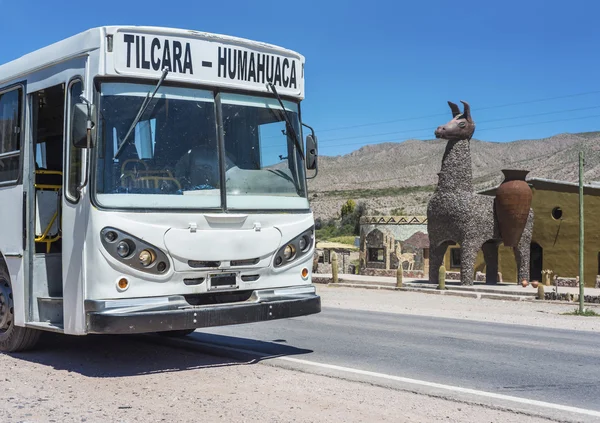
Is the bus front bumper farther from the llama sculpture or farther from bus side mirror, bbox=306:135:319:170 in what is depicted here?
the llama sculpture

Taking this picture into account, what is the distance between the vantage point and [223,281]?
823 centimetres

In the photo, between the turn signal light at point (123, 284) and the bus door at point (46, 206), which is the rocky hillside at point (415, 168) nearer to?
the bus door at point (46, 206)

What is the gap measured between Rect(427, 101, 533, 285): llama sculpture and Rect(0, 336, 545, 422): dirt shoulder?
1996cm

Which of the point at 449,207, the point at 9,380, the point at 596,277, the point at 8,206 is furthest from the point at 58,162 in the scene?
the point at 596,277

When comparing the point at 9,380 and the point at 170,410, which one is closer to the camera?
the point at 170,410

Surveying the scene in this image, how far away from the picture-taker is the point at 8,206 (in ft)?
30.2

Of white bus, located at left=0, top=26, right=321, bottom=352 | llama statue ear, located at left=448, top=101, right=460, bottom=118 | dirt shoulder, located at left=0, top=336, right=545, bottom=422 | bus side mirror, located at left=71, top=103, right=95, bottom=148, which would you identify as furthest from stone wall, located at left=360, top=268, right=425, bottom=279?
bus side mirror, located at left=71, top=103, right=95, bottom=148

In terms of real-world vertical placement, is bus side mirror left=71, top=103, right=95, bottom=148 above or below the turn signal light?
above

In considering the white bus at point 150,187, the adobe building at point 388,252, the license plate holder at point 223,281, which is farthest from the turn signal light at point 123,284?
the adobe building at point 388,252

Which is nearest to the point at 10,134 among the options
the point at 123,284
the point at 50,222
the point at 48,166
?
the point at 48,166

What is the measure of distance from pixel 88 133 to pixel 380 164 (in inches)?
5558

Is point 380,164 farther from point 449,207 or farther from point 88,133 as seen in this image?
point 88,133

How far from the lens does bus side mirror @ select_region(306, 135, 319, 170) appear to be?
9.22m

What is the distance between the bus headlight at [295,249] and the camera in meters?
8.78
